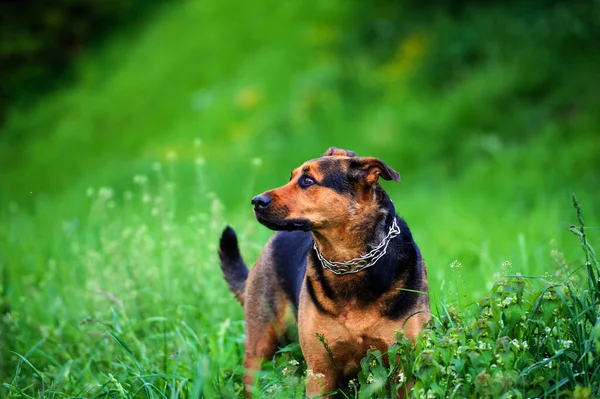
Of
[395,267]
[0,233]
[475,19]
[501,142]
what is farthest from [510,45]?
[395,267]

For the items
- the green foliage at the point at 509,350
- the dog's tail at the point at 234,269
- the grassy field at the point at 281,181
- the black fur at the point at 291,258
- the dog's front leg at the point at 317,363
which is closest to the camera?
the green foliage at the point at 509,350

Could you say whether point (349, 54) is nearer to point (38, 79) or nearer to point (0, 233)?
point (0, 233)

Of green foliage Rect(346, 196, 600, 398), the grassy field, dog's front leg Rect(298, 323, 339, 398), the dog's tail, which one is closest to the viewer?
green foliage Rect(346, 196, 600, 398)

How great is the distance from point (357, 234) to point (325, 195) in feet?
0.93

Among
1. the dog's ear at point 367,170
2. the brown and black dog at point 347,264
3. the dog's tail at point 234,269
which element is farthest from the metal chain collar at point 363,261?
the dog's tail at point 234,269

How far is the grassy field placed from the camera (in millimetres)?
4129

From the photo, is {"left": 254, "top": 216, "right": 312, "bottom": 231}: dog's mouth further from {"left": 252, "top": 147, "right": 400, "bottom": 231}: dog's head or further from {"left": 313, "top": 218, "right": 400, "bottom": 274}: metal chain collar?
{"left": 313, "top": 218, "right": 400, "bottom": 274}: metal chain collar

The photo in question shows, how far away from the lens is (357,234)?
4.44 meters

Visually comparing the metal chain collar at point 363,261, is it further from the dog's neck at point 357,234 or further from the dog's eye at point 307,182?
the dog's eye at point 307,182

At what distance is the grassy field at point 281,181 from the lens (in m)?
4.13

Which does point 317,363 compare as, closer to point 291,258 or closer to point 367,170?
point 291,258

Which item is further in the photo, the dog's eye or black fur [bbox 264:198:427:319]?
the dog's eye

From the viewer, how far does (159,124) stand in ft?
60.2

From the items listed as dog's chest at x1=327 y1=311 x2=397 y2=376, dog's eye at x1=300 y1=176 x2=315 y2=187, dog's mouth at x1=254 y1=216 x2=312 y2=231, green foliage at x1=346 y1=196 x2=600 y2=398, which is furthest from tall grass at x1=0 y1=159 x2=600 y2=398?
dog's eye at x1=300 y1=176 x2=315 y2=187
